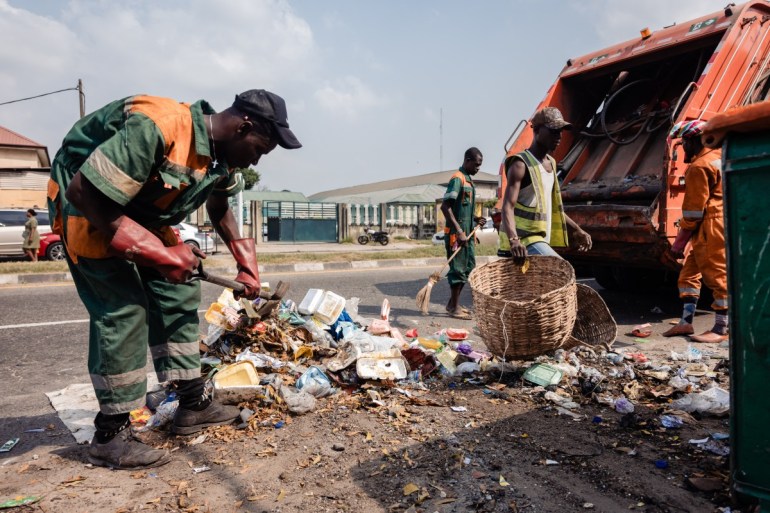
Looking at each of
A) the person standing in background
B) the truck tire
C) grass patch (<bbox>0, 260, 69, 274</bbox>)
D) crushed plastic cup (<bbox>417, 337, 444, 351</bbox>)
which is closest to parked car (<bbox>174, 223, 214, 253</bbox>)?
the truck tire

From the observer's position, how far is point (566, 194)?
5.76 meters

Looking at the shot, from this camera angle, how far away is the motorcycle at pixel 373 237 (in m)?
20.1

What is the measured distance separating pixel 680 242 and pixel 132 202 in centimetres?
415

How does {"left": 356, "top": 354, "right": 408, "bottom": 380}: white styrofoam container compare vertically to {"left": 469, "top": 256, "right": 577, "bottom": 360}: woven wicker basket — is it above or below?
below

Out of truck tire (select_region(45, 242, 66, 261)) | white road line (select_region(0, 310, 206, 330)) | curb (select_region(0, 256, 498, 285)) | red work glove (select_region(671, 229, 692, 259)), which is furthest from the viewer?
truck tire (select_region(45, 242, 66, 261))

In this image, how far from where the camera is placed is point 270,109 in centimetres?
222

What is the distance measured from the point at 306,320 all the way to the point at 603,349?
205cm

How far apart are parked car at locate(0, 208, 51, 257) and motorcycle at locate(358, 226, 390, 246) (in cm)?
1046

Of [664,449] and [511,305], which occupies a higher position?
[511,305]

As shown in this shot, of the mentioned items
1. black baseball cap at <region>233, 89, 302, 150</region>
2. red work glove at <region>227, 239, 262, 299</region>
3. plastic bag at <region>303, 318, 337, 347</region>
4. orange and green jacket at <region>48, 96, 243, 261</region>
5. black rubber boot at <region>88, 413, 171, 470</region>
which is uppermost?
black baseball cap at <region>233, 89, 302, 150</region>

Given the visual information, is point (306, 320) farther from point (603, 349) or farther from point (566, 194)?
point (566, 194)

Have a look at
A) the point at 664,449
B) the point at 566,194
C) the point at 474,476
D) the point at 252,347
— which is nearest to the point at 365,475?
the point at 474,476

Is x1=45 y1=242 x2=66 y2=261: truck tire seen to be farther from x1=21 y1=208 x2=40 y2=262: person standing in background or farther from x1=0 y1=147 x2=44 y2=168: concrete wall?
Answer: x1=0 y1=147 x2=44 y2=168: concrete wall

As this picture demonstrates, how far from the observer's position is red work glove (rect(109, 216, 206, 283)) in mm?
2012
